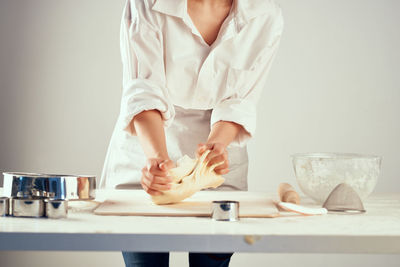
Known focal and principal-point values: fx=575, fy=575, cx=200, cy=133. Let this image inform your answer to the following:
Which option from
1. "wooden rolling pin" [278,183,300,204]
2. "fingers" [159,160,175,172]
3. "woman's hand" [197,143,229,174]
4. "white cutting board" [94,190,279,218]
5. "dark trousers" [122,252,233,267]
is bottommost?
"dark trousers" [122,252,233,267]

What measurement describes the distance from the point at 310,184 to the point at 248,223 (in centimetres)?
27

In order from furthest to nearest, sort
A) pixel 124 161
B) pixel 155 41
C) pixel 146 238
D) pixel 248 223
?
pixel 124 161
pixel 155 41
pixel 248 223
pixel 146 238

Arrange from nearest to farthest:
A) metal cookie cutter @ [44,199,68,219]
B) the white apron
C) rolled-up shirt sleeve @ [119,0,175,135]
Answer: metal cookie cutter @ [44,199,68,219], rolled-up shirt sleeve @ [119,0,175,135], the white apron

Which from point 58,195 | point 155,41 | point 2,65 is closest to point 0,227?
point 58,195

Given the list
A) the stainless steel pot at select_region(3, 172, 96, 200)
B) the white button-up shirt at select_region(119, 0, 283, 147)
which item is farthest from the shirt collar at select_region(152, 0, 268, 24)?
the stainless steel pot at select_region(3, 172, 96, 200)

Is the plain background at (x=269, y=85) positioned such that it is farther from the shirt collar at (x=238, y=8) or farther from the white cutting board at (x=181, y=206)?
the white cutting board at (x=181, y=206)

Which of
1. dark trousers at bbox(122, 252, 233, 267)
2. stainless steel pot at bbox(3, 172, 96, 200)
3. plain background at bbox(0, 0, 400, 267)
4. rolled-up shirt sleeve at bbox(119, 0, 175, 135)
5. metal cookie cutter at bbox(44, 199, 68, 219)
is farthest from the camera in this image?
plain background at bbox(0, 0, 400, 267)

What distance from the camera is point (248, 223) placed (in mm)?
903

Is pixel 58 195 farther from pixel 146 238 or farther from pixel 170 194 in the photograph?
pixel 146 238

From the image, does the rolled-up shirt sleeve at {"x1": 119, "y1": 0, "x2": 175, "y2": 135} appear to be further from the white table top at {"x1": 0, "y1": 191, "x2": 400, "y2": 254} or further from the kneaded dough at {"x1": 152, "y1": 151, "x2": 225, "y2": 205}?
the white table top at {"x1": 0, "y1": 191, "x2": 400, "y2": 254}

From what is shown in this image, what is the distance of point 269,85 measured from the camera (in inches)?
113

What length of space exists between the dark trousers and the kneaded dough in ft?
0.76

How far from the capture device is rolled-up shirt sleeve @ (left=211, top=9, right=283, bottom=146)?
1.48 metres

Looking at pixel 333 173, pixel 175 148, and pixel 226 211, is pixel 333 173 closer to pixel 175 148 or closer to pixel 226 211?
pixel 226 211
